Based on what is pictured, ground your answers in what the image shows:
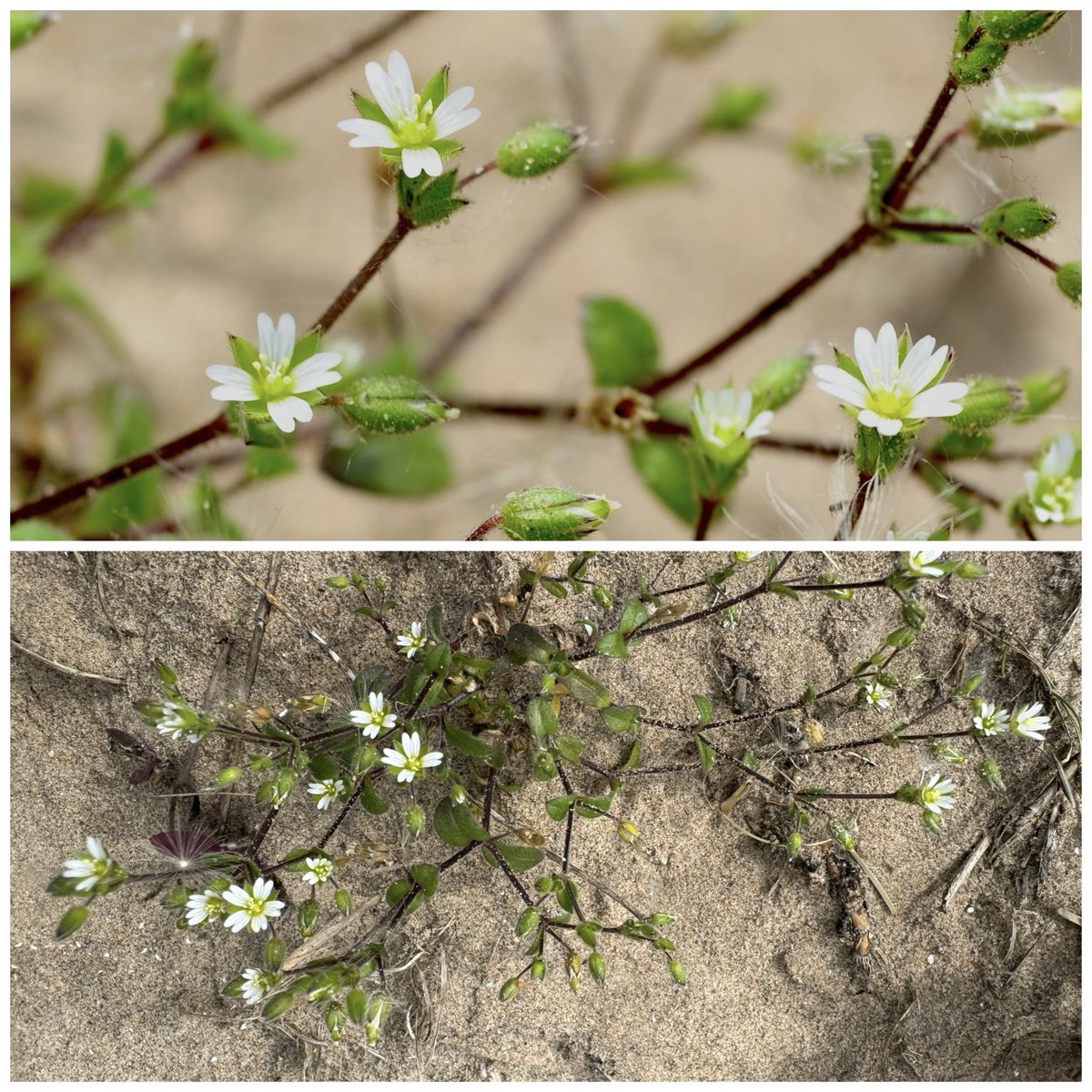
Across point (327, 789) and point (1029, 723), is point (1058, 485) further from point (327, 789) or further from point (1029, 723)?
point (327, 789)

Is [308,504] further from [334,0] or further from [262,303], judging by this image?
[334,0]

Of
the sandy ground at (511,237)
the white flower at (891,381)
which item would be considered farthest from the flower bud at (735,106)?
the white flower at (891,381)

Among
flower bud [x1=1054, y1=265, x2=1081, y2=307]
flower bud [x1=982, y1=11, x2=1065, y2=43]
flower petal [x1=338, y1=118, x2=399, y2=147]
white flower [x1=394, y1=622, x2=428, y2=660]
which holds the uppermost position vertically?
flower bud [x1=982, y1=11, x2=1065, y2=43]

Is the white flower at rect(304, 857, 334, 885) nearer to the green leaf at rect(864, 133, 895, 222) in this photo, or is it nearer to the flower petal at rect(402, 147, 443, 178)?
the flower petal at rect(402, 147, 443, 178)

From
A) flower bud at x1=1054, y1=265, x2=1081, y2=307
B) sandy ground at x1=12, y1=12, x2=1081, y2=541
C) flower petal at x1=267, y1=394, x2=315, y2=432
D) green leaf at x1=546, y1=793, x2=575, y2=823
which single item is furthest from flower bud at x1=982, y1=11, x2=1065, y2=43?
green leaf at x1=546, y1=793, x2=575, y2=823

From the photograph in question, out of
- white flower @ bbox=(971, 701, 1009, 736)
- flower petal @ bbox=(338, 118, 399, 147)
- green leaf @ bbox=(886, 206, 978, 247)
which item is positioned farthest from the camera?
white flower @ bbox=(971, 701, 1009, 736)

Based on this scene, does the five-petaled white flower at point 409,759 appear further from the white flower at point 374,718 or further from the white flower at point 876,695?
the white flower at point 876,695
